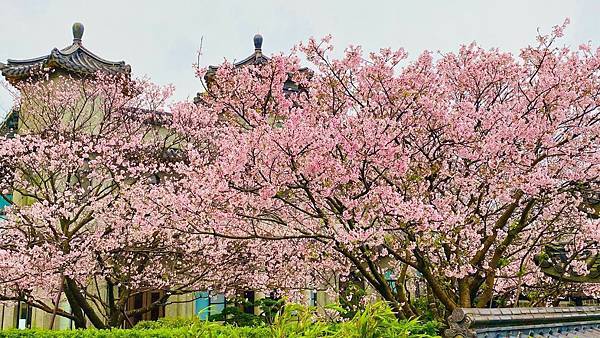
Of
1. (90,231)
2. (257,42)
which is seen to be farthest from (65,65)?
(257,42)

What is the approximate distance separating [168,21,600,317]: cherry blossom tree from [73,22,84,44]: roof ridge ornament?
9660 mm

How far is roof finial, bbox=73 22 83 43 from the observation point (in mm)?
15945

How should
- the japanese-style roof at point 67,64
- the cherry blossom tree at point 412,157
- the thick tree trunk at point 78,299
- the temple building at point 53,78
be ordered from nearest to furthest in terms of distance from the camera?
the cherry blossom tree at point 412,157, the thick tree trunk at point 78,299, the temple building at point 53,78, the japanese-style roof at point 67,64

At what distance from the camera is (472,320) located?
2.81m

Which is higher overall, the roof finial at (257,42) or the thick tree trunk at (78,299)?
the roof finial at (257,42)

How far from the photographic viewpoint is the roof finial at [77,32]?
15.9m

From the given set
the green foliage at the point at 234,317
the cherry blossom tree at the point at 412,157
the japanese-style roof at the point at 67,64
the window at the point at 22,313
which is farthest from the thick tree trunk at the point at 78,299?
the japanese-style roof at the point at 67,64

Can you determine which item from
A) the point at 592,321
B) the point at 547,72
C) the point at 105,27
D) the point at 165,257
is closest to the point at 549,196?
the point at 547,72

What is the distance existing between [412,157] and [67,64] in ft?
35.2

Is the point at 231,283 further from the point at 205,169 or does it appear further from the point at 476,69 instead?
the point at 476,69

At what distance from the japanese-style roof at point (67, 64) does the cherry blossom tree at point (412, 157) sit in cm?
808

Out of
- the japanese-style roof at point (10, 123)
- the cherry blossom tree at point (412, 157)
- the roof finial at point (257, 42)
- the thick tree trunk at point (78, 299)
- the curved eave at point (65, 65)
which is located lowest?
the thick tree trunk at point (78, 299)

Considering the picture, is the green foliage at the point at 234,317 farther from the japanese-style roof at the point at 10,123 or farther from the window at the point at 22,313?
the japanese-style roof at the point at 10,123

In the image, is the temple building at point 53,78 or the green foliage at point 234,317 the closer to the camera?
the green foliage at point 234,317
